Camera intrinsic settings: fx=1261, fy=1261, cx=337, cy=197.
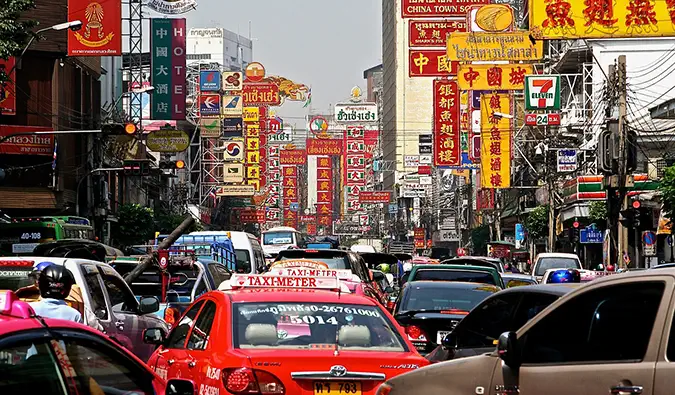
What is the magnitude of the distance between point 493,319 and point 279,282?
1.89 metres

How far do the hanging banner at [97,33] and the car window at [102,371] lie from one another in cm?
3823

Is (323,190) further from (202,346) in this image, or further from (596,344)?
(596,344)

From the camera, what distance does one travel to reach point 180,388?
780 cm

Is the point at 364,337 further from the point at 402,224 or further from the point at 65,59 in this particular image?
the point at 402,224

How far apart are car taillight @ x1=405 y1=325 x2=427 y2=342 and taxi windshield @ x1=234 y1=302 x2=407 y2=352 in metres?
4.44

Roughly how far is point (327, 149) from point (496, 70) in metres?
118

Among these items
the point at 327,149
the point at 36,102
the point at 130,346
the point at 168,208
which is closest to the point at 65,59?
the point at 36,102

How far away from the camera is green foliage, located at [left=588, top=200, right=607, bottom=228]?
54.2 m

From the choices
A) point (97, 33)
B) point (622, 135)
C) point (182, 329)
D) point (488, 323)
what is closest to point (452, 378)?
point (488, 323)

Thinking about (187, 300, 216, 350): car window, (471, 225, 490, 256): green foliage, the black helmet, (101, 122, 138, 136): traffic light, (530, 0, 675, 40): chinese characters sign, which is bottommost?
(471, 225, 490, 256): green foliage

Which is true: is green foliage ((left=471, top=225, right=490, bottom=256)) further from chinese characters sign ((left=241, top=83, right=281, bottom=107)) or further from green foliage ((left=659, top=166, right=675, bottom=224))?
green foliage ((left=659, top=166, right=675, bottom=224))

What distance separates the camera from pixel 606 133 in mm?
36719

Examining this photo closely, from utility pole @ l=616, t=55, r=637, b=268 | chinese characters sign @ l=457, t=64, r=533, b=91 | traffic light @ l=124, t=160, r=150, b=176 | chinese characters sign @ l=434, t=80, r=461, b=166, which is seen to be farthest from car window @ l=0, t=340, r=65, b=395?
chinese characters sign @ l=434, t=80, r=461, b=166

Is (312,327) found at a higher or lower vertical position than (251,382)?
higher
